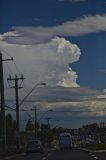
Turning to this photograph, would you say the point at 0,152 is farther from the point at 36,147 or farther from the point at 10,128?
the point at 10,128

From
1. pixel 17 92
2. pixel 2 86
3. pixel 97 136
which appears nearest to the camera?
pixel 2 86

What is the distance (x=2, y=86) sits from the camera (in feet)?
185

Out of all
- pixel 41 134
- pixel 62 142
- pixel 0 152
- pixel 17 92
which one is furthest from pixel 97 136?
pixel 0 152

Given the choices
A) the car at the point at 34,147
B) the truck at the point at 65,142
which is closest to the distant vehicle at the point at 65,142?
the truck at the point at 65,142

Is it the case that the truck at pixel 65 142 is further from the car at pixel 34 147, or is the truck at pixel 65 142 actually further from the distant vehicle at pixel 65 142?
the car at pixel 34 147

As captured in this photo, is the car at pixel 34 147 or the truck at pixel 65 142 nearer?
the car at pixel 34 147

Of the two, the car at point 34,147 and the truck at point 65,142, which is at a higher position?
the truck at point 65,142

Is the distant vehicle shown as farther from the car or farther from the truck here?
the car

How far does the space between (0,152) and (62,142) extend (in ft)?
110

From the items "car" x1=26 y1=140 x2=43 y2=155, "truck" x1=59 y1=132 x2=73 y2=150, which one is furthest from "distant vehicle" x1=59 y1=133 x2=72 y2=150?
"car" x1=26 y1=140 x2=43 y2=155

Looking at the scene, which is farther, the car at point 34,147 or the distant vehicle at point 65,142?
the distant vehicle at point 65,142

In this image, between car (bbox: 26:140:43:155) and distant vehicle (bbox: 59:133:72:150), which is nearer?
car (bbox: 26:140:43:155)

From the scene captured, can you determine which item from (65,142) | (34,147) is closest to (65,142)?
(65,142)

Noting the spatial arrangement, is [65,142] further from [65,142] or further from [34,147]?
[34,147]
